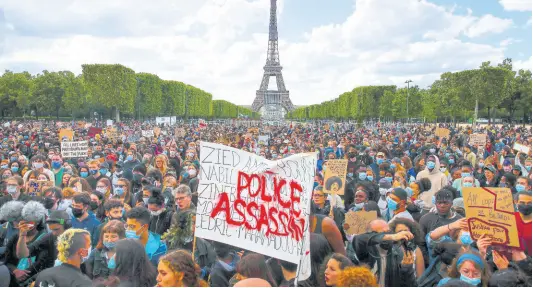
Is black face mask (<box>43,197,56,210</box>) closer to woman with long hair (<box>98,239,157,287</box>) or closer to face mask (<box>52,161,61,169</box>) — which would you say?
woman with long hair (<box>98,239,157,287</box>)

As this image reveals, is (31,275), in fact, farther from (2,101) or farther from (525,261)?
(2,101)

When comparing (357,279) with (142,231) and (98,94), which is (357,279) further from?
(98,94)

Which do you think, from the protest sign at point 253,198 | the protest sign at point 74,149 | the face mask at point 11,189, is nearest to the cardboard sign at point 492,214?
the protest sign at point 253,198

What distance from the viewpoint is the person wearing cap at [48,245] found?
4520mm

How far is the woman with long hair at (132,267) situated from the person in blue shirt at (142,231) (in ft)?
2.95

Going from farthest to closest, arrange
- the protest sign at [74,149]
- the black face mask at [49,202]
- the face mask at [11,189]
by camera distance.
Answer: the protest sign at [74,149] → the face mask at [11,189] → the black face mask at [49,202]

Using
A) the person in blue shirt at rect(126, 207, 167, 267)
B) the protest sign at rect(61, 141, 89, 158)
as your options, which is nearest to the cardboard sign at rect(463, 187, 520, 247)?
the person in blue shirt at rect(126, 207, 167, 267)

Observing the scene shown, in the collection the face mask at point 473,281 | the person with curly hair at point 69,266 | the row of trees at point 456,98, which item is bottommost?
the face mask at point 473,281

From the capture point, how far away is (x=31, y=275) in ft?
14.8

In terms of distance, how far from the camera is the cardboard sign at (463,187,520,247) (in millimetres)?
4039

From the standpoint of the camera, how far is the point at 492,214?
414 centimetres

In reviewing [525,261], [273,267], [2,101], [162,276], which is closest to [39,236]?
[162,276]

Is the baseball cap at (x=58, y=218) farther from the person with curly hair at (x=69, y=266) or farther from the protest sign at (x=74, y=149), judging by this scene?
the protest sign at (x=74, y=149)

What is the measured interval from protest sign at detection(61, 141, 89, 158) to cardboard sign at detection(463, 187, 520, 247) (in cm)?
934
